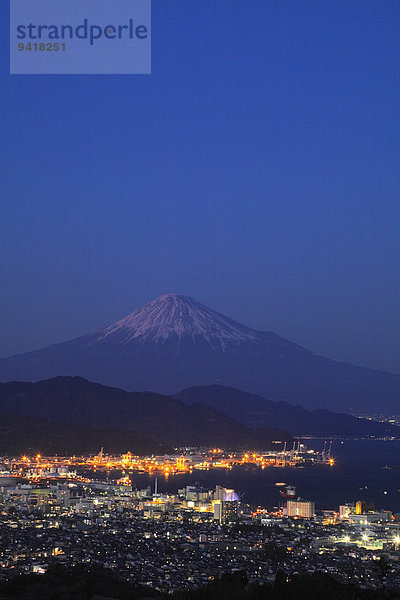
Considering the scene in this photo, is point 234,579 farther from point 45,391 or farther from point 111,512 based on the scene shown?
point 45,391

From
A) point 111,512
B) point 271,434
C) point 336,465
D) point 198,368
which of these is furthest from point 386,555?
point 198,368

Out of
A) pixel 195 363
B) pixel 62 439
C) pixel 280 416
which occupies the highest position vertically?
pixel 195 363

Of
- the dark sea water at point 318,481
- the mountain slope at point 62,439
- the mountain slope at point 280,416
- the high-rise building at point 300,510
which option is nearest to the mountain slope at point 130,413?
the mountain slope at point 62,439

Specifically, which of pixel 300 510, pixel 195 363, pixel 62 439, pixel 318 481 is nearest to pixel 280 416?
pixel 195 363

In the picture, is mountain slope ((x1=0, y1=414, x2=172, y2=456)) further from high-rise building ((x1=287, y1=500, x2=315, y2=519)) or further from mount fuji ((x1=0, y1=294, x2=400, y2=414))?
mount fuji ((x1=0, y1=294, x2=400, y2=414))

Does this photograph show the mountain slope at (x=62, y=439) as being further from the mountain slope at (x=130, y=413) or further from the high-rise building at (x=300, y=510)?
the high-rise building at (x=300, y=510)

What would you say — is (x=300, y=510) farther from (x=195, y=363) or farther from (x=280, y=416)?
(x=195, y=363)

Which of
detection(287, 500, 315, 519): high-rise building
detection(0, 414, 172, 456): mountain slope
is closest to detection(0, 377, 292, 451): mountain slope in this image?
detection(0, 414, 172, 456): mountain slope
